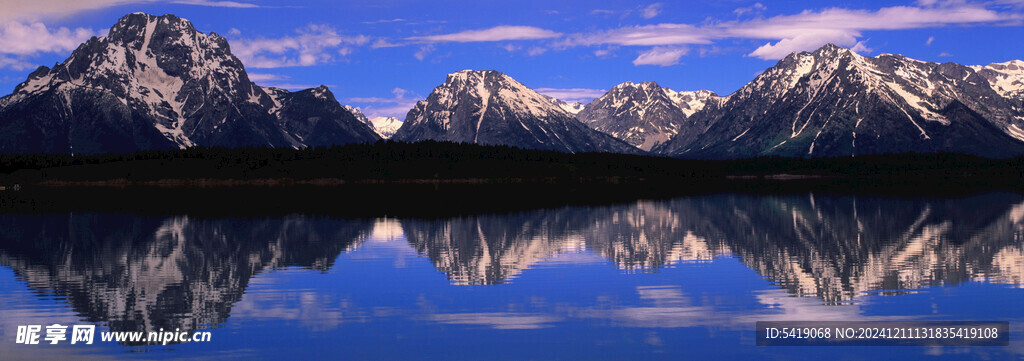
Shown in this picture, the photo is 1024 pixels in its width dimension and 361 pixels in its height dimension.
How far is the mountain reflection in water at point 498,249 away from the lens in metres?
49.2

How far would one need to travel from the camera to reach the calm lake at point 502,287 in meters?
36.1

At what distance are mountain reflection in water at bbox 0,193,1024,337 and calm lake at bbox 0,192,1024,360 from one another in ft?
0.96

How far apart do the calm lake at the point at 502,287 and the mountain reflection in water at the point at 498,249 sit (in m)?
0.29

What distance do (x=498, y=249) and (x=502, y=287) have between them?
22513mm

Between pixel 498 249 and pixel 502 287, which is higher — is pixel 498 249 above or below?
above

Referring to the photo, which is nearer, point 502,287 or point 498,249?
point 502,287

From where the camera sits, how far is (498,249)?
74.2 m

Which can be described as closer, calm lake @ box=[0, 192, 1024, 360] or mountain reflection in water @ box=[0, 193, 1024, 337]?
calm lake @ box=[0, 192, 1024, 360]

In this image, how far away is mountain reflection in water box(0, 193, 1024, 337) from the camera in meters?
49.2

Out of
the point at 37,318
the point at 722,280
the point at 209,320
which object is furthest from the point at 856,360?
the point at 37,318

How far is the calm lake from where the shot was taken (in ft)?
119

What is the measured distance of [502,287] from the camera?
5175 cm

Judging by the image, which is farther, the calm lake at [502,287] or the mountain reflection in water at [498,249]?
the mountain reflection in water at [498,249]

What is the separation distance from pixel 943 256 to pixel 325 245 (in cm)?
5147
